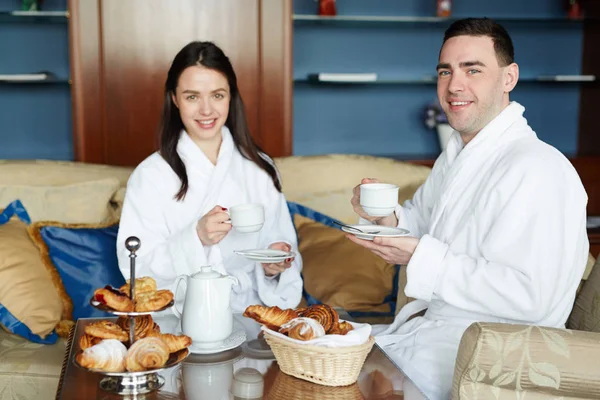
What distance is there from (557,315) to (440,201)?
1.35ft

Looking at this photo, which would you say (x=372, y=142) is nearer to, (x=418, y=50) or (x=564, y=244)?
(x=418, y=50)

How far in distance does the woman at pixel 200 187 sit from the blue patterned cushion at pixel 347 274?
0.17 metres

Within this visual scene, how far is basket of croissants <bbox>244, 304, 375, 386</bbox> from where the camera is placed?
1.50 meters

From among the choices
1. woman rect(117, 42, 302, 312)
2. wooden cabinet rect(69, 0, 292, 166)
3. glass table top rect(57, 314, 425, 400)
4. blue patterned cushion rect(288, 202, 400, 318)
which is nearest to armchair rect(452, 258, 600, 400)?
glass table top rect(57, 314, 425, 400)

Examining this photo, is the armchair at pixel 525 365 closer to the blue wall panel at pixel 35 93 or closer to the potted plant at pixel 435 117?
the potted plant at pixel 435 117

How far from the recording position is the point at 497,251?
1.79 metres

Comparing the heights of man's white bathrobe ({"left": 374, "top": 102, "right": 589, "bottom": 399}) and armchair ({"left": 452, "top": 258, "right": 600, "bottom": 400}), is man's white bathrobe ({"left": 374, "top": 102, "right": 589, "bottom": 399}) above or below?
above

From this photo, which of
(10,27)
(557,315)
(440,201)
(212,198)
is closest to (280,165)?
(212,198)

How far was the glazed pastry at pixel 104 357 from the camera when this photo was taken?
138cm

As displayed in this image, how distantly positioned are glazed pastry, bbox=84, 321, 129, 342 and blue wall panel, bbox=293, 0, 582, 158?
2705mm

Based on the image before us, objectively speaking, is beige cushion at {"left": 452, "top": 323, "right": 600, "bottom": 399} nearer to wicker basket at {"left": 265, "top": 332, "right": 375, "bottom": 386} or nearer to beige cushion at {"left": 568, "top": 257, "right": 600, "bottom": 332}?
wicker basket at {"left": 265, "top": 332, "right": 375, "bottom": 386}

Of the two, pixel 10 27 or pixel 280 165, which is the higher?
pixel 10 27

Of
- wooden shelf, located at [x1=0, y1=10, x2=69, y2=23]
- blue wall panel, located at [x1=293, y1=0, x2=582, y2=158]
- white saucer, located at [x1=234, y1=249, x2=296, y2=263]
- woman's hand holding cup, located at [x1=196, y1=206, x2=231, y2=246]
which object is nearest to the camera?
white saucer, located at [x1=234, y1=249, x2=296, y2=263]

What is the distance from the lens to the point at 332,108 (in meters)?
4.18
